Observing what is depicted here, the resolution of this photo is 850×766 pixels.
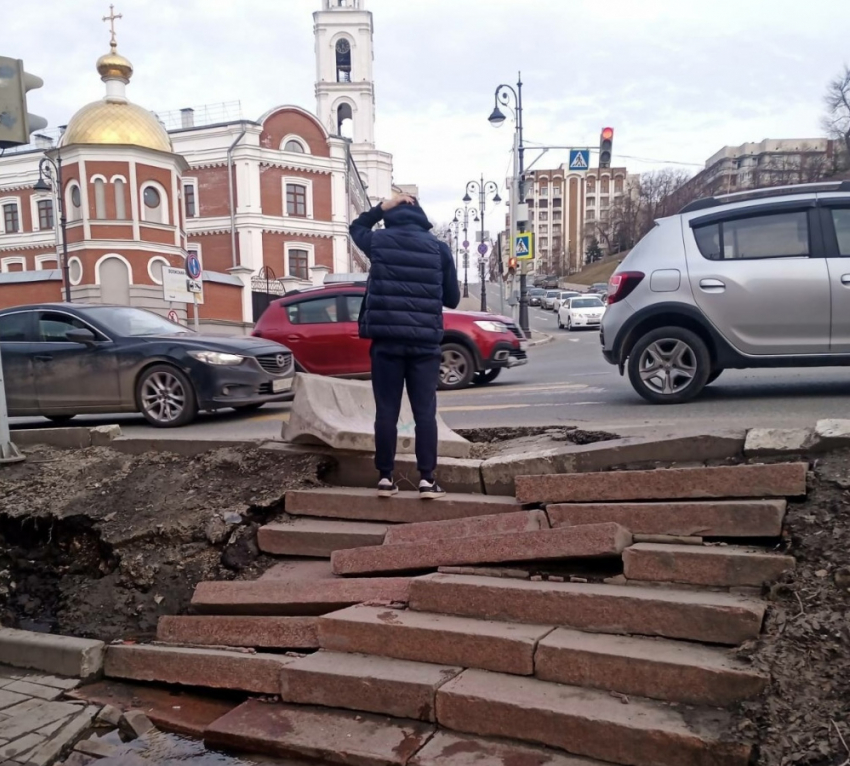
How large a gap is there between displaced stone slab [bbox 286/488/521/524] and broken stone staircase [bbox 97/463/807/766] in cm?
2

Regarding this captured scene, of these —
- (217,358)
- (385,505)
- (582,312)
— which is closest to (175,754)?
(385,505)

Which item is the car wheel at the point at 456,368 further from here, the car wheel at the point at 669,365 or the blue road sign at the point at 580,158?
the blue road sign at the point at 580,158

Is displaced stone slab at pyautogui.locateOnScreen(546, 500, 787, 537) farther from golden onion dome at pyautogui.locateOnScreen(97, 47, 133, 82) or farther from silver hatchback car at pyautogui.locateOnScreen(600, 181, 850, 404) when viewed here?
golden onion dome at pyautogui.locateOnScreen(97, 47, 133, 82)

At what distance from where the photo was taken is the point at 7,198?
181 ft

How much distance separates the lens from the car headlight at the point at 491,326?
11180 millimetres

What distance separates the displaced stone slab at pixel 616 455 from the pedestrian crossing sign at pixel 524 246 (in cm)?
2370

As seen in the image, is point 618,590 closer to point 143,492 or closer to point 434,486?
point 434,486

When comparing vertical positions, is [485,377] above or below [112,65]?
below

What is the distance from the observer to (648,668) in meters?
2.76

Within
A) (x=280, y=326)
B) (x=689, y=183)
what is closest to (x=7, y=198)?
(x=280, y=326)

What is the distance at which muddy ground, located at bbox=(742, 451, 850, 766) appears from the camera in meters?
2.40

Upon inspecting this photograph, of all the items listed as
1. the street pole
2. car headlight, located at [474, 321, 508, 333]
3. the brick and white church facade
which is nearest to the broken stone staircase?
the street pole

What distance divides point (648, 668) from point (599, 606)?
38 centimetres

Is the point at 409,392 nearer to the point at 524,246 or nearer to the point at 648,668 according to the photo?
the point at 648,668
